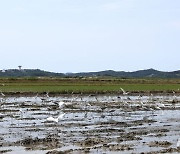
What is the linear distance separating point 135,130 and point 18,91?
113ft

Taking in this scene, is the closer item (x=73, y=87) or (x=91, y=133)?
(x=91, y=133)

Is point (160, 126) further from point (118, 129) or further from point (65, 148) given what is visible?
point (65, 148)

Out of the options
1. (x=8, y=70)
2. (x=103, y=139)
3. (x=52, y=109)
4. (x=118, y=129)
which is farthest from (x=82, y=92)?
(x=8, y=70)

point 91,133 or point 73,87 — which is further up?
point 73,87

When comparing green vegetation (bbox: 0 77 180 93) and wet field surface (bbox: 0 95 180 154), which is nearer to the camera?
wet field surface (bbox: 0 95 180 154)

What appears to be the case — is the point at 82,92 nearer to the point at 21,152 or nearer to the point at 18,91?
the point at 18,91

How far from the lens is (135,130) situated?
2347cm

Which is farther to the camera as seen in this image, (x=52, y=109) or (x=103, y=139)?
(x=52, y=109)

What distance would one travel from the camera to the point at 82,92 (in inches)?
2231

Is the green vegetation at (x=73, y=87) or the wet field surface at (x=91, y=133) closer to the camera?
the wet field surface at (x=91, y=133)

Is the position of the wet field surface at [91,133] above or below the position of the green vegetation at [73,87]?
below

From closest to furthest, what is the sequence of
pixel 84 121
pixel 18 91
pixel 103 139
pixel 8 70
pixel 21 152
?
pixel 21 152 < pixel 103 139 < pixel 84 121 < pixel 18 91 < pixel 8 70

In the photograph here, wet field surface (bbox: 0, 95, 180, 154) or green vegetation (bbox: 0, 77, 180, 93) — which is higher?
green vegetation (bbox: 0, 77, 180, 93)

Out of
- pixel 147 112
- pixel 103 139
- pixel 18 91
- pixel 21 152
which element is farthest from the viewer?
pixel 18 91
